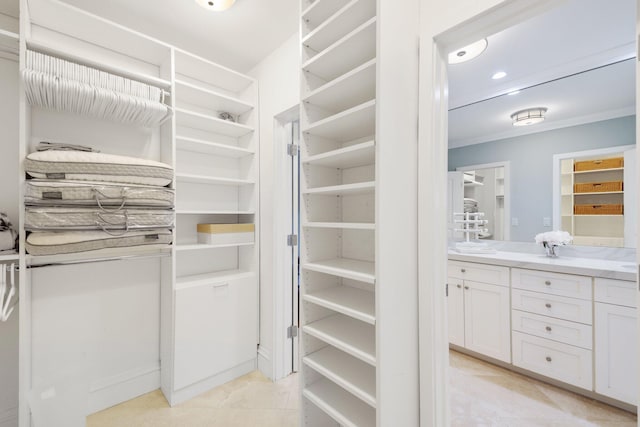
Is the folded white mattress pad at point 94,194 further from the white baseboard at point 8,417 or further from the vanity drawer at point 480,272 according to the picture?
the vanity drawer at point 480,272

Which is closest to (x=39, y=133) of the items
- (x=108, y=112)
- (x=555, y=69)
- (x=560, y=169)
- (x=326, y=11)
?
(x=108, y=112)

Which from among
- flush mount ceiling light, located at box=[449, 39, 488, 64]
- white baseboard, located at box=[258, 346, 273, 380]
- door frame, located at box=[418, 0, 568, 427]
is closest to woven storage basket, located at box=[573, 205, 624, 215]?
flush mount ceiling light, located at box=[449, 39, 488, 64]

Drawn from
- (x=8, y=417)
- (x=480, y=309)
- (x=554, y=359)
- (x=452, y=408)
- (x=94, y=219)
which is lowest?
(x=452, y=408)

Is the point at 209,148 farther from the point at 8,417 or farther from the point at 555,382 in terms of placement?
the point at 555,382

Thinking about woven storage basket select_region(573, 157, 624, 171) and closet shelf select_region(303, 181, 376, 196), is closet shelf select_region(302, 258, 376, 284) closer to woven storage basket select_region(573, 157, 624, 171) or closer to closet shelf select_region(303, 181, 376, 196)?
closet shelf select_region(303, 181, 376, 196)

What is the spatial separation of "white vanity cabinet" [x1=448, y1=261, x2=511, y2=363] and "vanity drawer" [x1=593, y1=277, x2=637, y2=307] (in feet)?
1.73

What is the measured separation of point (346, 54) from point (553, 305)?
2306mm

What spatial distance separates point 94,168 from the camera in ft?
4.99

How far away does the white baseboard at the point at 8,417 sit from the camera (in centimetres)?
156

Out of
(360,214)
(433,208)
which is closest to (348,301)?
(360,214)

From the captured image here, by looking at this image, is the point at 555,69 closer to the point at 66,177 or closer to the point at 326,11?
the point at 326,11

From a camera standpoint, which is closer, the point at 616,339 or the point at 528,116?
the point at 616,339

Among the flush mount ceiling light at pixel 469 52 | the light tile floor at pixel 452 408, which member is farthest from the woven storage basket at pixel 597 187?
the light tile floor at pixel 452 408

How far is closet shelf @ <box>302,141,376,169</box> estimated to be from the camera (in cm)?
118
